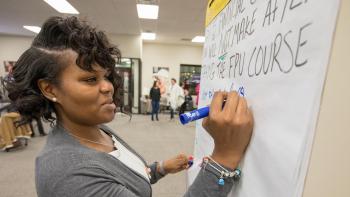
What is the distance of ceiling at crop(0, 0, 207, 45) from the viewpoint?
3.91 metres

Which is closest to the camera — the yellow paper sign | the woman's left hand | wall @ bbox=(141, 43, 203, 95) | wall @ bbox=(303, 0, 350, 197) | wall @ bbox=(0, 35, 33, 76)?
wall @ bbox=(303, 0, 350, 197)

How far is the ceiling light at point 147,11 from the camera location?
4007 mm

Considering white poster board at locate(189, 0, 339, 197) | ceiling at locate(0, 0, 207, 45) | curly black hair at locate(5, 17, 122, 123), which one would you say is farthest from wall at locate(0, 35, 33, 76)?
white poster board at locate(189, 0, 339, 197)

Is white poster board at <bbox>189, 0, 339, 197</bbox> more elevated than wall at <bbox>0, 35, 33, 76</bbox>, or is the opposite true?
wall at <bbox>0, 35, 33, 76</bbox>

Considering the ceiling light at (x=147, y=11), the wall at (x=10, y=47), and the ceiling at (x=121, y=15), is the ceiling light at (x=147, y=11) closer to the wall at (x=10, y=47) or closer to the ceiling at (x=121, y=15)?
the ceiling at (x=121, y=15)

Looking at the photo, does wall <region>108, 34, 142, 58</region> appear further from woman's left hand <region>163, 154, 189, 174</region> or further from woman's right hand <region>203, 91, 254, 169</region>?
woman's right hand <region>203, 91, 254, 169</region>

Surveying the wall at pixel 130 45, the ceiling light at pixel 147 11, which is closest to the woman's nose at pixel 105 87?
the ceiling light at pixel 147 11

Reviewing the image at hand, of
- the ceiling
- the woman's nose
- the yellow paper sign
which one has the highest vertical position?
the ceiling

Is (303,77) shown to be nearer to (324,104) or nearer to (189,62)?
(324,104)

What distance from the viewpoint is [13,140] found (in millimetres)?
3527

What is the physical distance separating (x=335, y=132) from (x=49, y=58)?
2.11ft

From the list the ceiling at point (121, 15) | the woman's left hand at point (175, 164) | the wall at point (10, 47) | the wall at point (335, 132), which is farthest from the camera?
the wall at point (10, 47)

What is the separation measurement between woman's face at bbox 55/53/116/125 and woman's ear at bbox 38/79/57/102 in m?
0.01

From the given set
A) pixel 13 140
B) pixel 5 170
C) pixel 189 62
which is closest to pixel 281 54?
pixel 5 170
